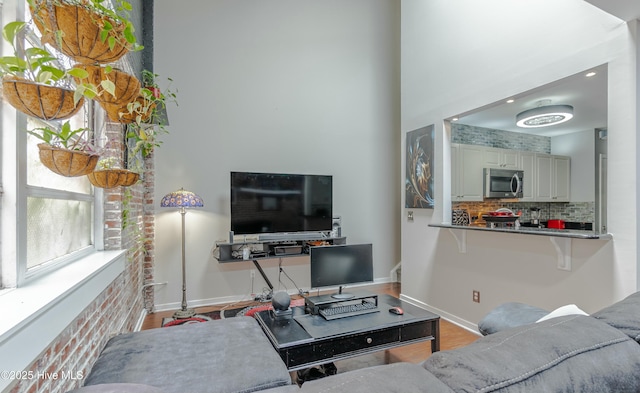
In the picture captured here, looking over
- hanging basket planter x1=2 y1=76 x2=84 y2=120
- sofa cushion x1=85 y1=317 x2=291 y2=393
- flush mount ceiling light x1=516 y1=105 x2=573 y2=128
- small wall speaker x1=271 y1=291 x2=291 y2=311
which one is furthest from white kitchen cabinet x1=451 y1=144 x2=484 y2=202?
hanging basket planter x1=2 y1=76 x2=84 y2=120

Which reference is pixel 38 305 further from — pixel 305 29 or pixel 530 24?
pixel 305 29

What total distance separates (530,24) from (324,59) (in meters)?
2.82

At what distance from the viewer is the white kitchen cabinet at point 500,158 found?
4.99 metres

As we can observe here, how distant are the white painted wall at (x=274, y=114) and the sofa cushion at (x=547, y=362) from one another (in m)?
3.86

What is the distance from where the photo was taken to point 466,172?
4.83 m

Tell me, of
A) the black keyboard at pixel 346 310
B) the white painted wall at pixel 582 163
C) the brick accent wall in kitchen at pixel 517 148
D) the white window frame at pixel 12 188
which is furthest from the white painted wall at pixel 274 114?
the white painted wall at pixel 582 163

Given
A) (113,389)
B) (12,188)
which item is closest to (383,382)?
(113,389)

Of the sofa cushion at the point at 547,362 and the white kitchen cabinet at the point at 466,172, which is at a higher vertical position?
the white kitchen cabinet at the point at 466,172

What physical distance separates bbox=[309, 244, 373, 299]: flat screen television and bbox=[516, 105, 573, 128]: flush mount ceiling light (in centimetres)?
316

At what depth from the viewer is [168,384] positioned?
4.19 feet

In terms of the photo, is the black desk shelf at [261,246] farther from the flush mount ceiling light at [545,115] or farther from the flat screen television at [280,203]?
the flush mount ceiling light at [545,115]

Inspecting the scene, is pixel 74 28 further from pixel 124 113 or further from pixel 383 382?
pixel 383 382

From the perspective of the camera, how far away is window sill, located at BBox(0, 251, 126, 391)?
2.80 feet

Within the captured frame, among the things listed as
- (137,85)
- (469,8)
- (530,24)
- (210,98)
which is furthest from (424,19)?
(137,85)
